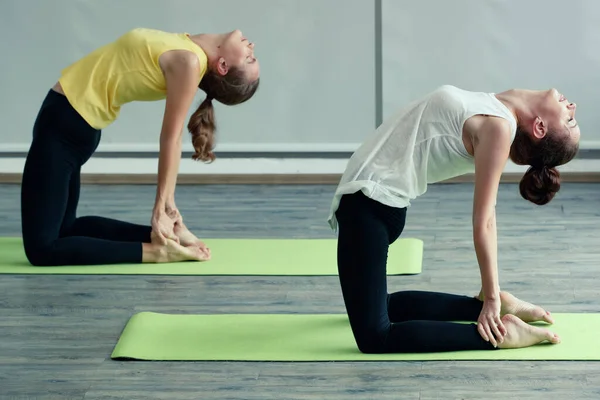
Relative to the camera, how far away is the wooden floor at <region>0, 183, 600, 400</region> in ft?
8.26

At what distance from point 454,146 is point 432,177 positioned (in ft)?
0.43

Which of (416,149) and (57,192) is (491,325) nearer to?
(416,149)

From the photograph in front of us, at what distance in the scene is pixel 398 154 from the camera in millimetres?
2602

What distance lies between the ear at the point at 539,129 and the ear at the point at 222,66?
48.6 inches

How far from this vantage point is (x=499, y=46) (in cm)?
507

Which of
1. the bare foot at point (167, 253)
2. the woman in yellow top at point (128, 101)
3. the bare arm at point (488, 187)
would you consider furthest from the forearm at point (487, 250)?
the bare foot at point (167, 253)

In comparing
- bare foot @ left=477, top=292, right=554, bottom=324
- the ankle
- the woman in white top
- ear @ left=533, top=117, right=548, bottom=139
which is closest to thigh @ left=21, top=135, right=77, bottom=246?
the ankle

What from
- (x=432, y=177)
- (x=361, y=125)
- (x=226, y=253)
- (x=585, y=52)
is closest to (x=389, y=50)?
(x=361, y=125)

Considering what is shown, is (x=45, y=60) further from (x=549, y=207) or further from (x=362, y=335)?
(x=362, y=335)

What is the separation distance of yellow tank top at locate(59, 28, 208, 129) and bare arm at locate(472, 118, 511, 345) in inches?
49.4

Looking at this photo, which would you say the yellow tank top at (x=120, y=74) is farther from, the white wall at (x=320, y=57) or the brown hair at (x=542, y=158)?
the white wall at (x=320, y=57)

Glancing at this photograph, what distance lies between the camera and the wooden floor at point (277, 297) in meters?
2.52

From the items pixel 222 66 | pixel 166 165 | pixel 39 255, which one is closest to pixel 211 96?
pixel 222 66

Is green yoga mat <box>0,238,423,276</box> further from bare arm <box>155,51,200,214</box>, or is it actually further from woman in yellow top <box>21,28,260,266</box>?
bare arm <box>155,51,200,214</box>
